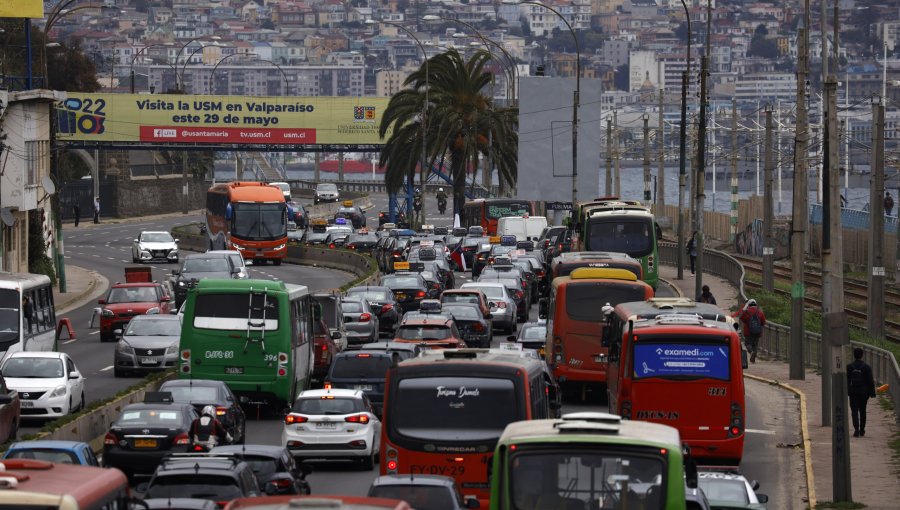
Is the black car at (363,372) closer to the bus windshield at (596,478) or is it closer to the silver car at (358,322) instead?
the silver car at (358,322)

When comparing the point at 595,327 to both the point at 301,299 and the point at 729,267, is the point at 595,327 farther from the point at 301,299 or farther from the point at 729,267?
the point at 729,267

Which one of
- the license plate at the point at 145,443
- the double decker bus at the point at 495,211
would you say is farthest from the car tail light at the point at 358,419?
the double decker bus at the point at 495,211

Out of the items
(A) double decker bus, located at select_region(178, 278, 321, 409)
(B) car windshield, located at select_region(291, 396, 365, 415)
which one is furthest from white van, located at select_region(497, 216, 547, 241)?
(B) car windshield, located at select_region(291, 396, 365, 415)

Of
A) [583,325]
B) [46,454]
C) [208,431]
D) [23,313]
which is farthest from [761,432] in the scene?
[23,313]

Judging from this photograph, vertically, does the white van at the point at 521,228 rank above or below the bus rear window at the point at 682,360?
below

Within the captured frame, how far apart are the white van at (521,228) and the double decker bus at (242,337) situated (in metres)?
48.6

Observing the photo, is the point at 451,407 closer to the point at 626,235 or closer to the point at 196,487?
the point at 196,487

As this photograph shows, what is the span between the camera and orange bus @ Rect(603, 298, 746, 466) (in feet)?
78.5

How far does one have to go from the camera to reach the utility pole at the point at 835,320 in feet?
76.3

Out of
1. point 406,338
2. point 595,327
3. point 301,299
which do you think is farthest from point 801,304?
point 301,299

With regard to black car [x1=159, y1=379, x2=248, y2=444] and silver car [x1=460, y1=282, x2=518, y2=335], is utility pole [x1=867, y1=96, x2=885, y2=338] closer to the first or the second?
silver car [x1=460, y1=282, x2=518, y2=335]

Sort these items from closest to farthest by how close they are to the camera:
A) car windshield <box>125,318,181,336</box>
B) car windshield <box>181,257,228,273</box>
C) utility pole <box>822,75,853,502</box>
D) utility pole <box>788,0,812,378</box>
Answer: utility pole <box>822,75,853,502</box>
utility pole <box>788,0,812,378</box>
car windshield <box>125,318,181,336</box>
car windshield <box>181,257,228,273</box>

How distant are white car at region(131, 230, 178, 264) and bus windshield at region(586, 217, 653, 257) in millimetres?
31575

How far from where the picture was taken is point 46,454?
1983 cm
